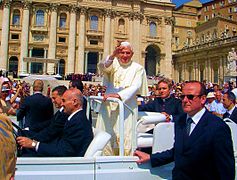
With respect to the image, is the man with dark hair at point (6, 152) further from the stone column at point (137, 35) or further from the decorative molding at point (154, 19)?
the decorative molding at point (154, 19)

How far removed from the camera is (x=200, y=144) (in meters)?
2.68

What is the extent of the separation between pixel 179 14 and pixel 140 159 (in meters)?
62.2

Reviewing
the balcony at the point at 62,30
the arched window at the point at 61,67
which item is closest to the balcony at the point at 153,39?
the balcony at the point at 62,30

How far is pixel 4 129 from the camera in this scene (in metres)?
1.54

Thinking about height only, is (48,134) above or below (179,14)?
below

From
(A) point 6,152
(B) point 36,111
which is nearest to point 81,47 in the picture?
(B) point 36,111

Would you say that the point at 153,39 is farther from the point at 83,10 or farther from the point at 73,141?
the point at 73,141

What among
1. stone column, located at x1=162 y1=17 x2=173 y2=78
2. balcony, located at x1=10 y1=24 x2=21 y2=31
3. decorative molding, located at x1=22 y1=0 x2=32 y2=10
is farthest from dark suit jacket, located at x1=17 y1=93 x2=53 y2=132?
stone column, located at x1=162 y1=17 x2=173 y2=78

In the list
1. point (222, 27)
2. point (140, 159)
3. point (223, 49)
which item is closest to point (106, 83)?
point (140, 159)

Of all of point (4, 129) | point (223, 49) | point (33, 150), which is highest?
point (223, 49)

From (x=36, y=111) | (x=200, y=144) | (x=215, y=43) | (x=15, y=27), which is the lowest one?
(x=200, y=144)

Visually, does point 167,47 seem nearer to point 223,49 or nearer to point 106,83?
point 223,49

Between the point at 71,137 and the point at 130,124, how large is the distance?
0.91 m

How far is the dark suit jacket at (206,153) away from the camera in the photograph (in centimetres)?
263
